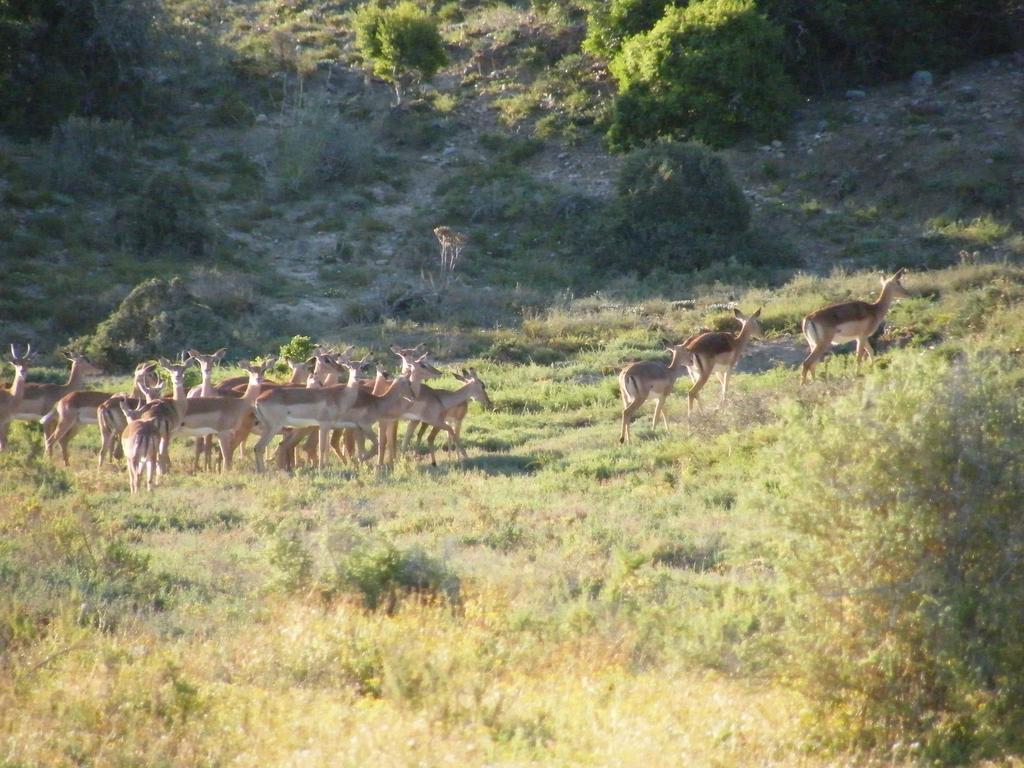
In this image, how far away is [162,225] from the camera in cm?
3122

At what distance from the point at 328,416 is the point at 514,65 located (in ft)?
97.2

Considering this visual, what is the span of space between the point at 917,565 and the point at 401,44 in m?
36.0

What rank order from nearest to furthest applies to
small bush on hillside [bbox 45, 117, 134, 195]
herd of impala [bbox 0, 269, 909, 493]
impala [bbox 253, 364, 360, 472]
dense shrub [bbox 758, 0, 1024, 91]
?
herd of impala [bbox 0, 269, 909, 493] < impala [bbox 253, 364, 360, 472] < small bush on hillside [bbox 45, 117, 134, 195] < dense shrub [bbox 758, 0, 1024, 91]

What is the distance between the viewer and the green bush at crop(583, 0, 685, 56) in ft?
130

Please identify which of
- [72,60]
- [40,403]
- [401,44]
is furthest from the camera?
[401,44]


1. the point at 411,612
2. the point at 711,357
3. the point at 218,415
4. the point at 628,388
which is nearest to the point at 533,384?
the point at 711,357

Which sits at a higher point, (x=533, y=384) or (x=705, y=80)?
(x=705, y=80)

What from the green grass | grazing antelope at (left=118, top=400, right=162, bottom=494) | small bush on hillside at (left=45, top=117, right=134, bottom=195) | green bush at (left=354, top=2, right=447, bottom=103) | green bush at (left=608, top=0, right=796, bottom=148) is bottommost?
the green grass

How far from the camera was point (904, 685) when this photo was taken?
310 inches

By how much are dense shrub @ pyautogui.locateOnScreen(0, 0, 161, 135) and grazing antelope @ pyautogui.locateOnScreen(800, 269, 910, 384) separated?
25.2 metres

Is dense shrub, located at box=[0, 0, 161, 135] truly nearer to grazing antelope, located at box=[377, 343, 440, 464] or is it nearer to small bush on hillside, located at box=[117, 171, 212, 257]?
small bush on hillside, located at box=[117, 171, 212, 257]

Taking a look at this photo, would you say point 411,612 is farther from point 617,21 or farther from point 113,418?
point 617,21

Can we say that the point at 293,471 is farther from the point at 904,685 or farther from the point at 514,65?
the point at 514,65

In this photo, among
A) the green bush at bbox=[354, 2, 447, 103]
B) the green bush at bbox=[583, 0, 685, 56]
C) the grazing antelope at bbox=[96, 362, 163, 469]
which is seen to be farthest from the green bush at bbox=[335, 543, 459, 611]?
the green bush at bbox=[354, 2, 447, 103]
